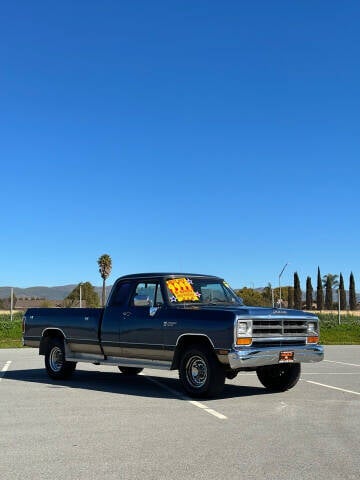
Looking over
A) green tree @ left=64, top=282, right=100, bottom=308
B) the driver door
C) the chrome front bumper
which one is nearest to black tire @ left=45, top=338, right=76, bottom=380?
the driver door

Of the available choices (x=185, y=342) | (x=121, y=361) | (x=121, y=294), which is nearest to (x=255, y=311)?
(x=185, y=342)

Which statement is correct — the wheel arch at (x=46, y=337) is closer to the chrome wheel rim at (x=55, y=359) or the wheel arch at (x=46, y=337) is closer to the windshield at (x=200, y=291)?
the chrome wheel rim at (x=55, y=359)

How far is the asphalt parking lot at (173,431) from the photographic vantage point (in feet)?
20.7

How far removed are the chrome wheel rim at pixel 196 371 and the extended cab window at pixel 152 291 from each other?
4.42 ft

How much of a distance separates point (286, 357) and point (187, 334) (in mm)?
1684

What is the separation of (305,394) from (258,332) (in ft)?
5.71

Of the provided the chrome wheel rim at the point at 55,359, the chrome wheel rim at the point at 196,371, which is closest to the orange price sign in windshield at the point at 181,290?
the chrome wheel rim at the point at 196,371

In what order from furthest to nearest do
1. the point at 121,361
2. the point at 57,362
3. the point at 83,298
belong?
the point at 83,298 → the point at 57,362 → the point at 121,361

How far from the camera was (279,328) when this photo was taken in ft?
36.6

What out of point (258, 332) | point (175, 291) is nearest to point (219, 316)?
point (258, 332)

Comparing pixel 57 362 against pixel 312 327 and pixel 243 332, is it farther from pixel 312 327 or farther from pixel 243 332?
pixel 312 327

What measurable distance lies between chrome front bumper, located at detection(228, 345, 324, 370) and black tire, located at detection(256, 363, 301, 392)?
2.13ft

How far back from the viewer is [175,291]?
39.2ft

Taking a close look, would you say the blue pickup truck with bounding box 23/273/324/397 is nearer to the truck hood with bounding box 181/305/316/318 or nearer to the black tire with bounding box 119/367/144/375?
the truck hood with bounding box 181/305/316/318
